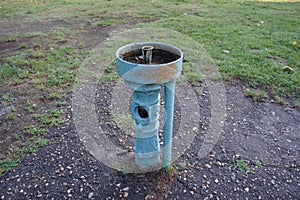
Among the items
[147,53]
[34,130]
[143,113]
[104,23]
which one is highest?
[147,53]

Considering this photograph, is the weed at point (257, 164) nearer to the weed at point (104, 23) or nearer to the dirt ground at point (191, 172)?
the dirt ground at point (191, 172)

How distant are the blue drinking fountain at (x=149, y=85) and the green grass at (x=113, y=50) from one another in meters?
0.72

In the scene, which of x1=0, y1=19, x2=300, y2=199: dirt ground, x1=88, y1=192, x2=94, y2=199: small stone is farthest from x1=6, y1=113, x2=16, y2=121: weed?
x1=88, y1=192, x2=94, y2=199: small stone

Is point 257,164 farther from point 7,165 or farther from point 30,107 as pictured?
point 30,107

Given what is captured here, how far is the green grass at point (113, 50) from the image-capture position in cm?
303

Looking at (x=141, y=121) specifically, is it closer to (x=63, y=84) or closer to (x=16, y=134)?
(x=16, y=134)

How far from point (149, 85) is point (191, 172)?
0.87 meters

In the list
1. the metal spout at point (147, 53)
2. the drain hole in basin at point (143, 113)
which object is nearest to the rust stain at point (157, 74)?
the metal spout at point (147, 53)

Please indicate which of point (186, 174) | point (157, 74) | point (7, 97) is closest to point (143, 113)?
point (157, 74)

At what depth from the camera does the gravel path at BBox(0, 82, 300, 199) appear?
6.25 ft

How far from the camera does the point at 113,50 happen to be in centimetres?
425

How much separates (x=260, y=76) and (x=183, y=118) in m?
1.40

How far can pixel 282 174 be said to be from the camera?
209 cm

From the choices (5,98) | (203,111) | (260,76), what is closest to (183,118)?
(203,111)
